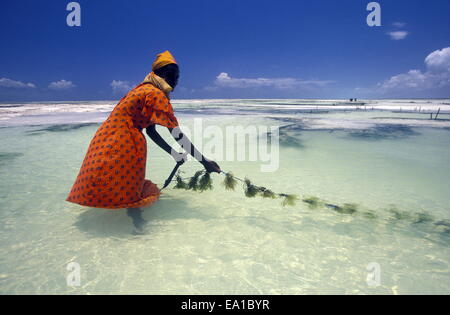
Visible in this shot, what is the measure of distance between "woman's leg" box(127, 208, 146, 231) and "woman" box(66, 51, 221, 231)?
44 centimetres

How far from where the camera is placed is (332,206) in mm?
4184

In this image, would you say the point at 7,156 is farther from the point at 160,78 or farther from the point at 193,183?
the point at 160,78

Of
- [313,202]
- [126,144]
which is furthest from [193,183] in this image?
[313,202]

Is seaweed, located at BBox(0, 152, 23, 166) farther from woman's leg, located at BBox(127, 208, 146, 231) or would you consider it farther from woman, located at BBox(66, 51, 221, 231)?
woman, located at BBox(66, 51, 221, 231)

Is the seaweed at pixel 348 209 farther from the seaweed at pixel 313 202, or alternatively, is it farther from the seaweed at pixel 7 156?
the seaweed at pixel 7 156

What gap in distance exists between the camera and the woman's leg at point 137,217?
136 inches

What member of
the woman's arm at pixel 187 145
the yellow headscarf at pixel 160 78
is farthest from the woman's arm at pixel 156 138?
the yellow headscarf at pixel 160 78

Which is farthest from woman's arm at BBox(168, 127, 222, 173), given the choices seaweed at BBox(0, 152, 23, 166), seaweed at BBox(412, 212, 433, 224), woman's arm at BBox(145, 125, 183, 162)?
seaweed at BBox(0, 152, 23, 166)

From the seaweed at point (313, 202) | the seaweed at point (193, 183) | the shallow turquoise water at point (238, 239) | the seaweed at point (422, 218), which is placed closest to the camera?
the shallow turquoise water at point (238, 239)

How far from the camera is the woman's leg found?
346cm

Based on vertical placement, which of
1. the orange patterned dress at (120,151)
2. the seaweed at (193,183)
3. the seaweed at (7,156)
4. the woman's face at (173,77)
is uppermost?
the woman's face at (173,77)
